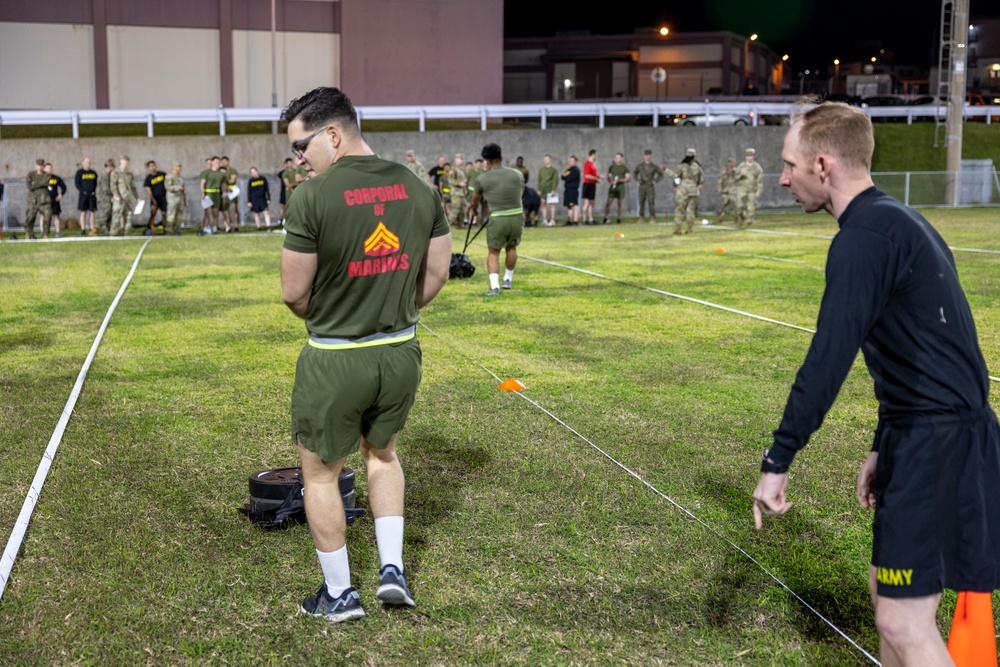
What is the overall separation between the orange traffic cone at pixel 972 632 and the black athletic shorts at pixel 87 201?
27.9 m

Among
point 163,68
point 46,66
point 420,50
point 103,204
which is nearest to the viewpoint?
point 103,204

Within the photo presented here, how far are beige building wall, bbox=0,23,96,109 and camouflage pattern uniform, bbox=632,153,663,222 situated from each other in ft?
76.5

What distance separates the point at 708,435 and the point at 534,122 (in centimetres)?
4232

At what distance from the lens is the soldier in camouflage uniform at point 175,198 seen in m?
27.1

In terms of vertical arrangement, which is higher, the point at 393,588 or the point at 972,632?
the point at 972,632

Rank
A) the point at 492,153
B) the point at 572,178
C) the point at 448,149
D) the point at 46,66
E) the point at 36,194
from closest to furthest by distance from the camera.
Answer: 1. the point at 492,153
2. the point at 36,194
3. the point at 572,178
4. the point at 448,149
5. the point at 46,66

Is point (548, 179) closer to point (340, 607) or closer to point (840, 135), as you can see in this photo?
point (340, 607)

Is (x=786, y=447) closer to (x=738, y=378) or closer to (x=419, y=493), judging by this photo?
(x=419, y=493)

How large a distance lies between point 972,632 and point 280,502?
3421 millimetres

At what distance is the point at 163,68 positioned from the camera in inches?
1652

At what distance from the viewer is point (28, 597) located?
449 centimetres

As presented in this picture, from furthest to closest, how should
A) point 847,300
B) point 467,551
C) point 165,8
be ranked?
point 165,8 → point 467,551 → point 847,300

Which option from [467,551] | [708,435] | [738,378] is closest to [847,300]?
[467,551]

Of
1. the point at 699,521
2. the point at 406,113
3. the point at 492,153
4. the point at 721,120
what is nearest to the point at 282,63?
the point at 406,113
